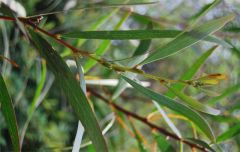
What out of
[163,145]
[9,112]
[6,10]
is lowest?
[163,145]

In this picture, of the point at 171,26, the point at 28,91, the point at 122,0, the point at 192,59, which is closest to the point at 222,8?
the point at 171,26

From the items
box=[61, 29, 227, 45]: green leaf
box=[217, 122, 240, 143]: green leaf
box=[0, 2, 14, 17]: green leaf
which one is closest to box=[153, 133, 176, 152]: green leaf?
box=[217, 122, 240, 143]: green leaf

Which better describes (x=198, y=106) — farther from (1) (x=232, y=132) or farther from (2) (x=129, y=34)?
(1) (x=232, y=132)

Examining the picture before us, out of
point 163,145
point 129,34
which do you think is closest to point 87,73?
point 163,145

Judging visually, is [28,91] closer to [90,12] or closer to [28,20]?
[90,12]

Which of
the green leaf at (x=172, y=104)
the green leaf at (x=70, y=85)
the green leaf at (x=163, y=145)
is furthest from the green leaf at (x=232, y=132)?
the green leaf at (x=70, y=85)

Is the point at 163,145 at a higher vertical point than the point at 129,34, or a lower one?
lower

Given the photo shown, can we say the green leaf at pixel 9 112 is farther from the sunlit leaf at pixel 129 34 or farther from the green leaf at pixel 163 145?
the green leaf at pixel 163 145

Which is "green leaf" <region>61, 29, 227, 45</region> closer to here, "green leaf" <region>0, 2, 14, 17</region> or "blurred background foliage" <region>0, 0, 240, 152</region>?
"green leaf" <region>0, 2, 14, 17</region>
